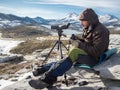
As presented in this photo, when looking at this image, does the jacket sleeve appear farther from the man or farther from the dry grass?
the dry grass

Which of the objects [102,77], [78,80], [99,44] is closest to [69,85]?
[78,80]

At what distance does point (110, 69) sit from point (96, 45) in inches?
40.7

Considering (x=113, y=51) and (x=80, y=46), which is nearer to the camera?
(x=80, y=46)

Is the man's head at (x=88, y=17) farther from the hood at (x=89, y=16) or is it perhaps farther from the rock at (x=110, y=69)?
the rock at (x=110, y=69)

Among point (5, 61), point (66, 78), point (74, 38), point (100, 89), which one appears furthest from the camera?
point (5, 61)

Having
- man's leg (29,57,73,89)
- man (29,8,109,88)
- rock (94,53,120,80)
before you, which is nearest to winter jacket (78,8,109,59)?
man (29,8,109,88)

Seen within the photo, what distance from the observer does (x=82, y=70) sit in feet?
39.8

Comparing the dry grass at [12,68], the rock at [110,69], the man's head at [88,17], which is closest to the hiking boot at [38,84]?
the rock at [110,69]

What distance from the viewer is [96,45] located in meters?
10.4

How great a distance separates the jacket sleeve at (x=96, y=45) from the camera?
1040cm

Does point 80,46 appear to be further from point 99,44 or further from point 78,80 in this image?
point 78,80

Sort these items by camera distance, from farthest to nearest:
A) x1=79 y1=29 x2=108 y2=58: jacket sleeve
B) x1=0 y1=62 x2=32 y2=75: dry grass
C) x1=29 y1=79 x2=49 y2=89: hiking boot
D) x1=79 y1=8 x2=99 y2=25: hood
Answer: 1. x1=0 y1=62 x2=32 y2=75: dry grass
2. x1=79 y1=8 x2=99 y2=25: hood
3. x1=79 y1=29 x2=108 y2=58: jacket sleeve
4. x1=29 y1=79 x2=49 y2=89: hiking boot

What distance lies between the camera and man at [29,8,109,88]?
10.0 meters

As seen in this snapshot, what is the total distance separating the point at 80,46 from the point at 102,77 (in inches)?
57.9
